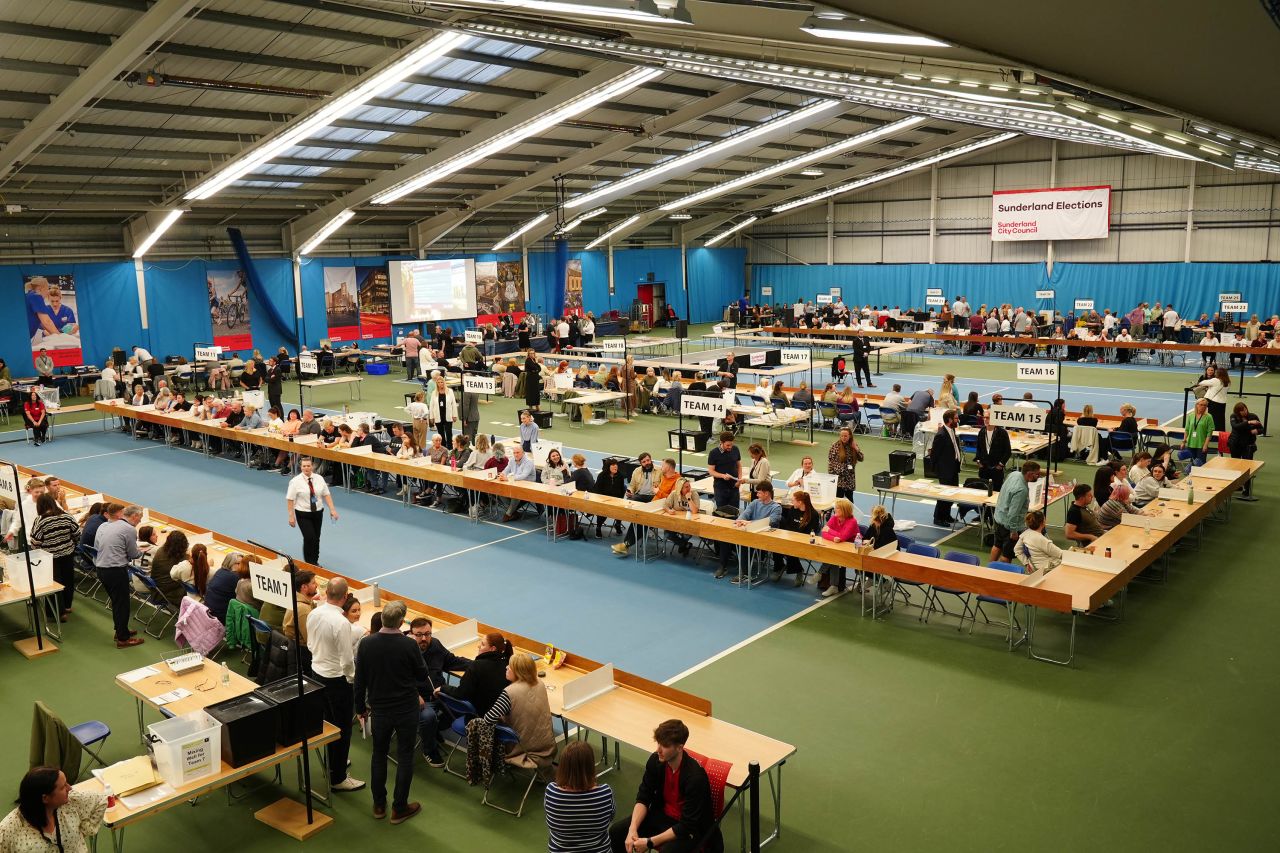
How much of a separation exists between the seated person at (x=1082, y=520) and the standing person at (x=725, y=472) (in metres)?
3.68

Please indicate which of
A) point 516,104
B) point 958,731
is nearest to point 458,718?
point 958,731

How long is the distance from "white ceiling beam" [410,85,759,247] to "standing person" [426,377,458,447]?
9781 millimetres

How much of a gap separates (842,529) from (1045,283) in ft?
88.8

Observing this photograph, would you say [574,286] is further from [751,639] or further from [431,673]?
[431,673]

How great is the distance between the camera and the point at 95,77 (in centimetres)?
1521

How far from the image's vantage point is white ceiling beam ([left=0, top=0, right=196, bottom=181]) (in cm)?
1341

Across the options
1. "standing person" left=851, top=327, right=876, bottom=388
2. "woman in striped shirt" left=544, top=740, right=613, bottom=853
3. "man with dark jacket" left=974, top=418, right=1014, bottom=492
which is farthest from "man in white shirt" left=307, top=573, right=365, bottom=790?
"standing person" left=851, top=327, right=876, bottom=388

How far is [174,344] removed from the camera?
27.4 meters

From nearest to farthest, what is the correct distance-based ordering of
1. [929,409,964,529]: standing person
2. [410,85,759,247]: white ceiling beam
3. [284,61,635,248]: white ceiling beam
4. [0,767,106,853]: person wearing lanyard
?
[0,767,106,853]: person wearing lanyard, [929,409,964,529]: standing person, [284,61,635,248]: white ceiling beam, [410,85,759,247]: white ceiling beam

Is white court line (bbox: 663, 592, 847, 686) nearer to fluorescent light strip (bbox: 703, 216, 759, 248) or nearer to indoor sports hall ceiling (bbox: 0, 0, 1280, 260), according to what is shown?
indoor sports hall ceiling (bbox: 0, 0, 1280, 260)

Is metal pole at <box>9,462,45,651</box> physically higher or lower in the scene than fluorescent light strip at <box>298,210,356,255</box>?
lower

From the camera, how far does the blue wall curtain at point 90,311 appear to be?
2411cm

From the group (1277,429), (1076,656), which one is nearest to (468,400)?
(1076,656)

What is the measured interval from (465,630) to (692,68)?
1094cm
